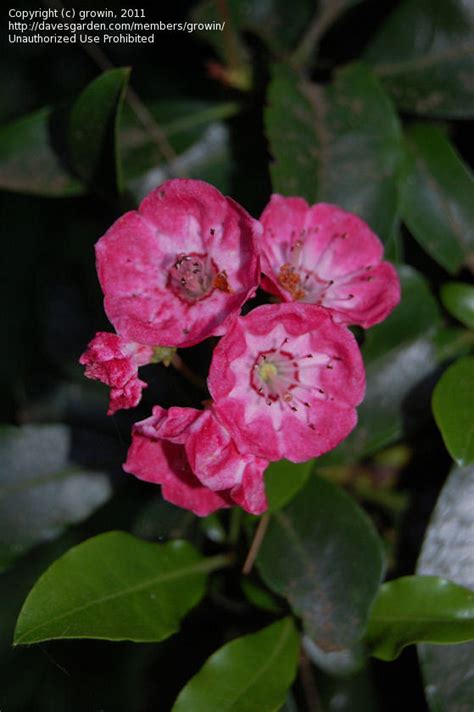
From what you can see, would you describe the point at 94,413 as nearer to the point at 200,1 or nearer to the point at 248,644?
the point at 248,644

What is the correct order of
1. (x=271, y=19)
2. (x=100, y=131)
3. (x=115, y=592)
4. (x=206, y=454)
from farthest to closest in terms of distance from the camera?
(x=271, y=19) < (x=100, y=131) < (x=115, y=592) < (x=206, y=454)

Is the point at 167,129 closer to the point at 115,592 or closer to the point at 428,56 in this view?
the point at 428,56

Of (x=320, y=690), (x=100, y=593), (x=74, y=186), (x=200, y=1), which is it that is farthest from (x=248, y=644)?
(x=200, y=1)

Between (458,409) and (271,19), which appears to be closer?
(458,409)

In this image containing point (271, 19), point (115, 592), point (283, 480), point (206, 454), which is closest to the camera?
point (206, 454)

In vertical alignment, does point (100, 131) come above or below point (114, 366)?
above

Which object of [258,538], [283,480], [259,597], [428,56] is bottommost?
[259,597]

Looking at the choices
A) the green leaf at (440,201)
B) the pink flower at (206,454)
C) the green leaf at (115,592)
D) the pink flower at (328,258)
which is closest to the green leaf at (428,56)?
the green leaf at (440,201)

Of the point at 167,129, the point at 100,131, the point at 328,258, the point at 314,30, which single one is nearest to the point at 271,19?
the point at 314,30
